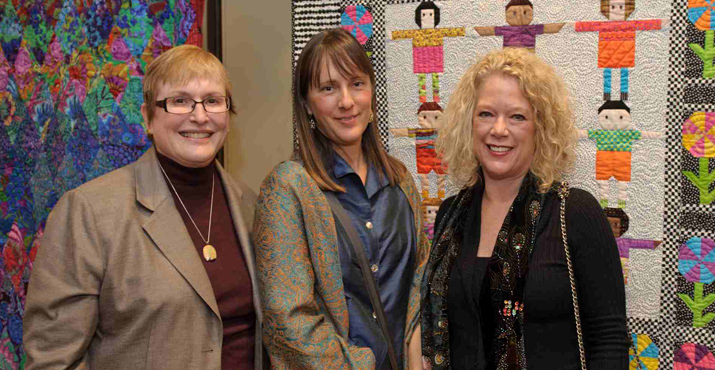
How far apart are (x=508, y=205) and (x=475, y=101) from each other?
0.28m

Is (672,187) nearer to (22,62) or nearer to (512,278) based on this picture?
(512,278)

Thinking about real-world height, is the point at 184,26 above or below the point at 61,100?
above

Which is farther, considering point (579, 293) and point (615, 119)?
point (615, 119)

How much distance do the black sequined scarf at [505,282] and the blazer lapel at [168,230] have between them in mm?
559

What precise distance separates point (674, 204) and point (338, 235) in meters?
1.02

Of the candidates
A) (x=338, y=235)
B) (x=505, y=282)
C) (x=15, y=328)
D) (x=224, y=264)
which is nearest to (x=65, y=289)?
(x=224, y=264)

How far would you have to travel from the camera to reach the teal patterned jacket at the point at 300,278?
5.12ft

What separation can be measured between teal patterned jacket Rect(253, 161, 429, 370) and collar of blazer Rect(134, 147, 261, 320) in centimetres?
10

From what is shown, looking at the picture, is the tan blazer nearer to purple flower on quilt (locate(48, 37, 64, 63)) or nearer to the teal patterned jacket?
the teal patterned jacket

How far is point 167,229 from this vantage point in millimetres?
1540

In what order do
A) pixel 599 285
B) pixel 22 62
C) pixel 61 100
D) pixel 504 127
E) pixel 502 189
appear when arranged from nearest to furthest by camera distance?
pixel 599 285
pixel 504 127
pixel 502 189
pixel 61 100
pixel 22 62

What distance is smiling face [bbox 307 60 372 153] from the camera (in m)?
1.69

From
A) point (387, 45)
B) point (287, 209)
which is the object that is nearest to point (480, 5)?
point (387, 45)

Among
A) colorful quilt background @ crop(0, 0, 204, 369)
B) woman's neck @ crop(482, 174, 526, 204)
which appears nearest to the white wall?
colorful quilt background @ crop(0, 0, 204, 369)
